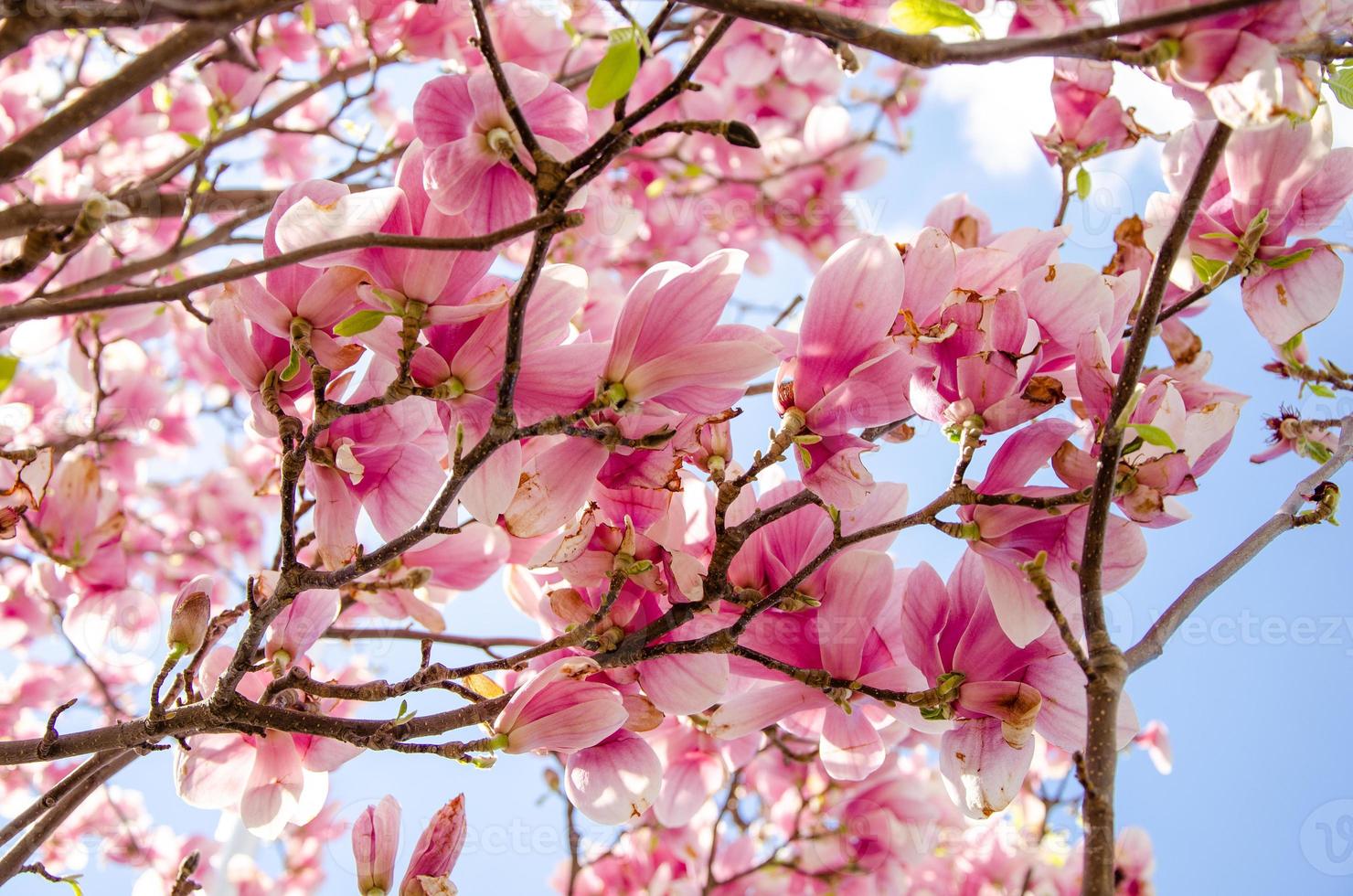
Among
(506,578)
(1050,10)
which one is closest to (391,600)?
(506,578)

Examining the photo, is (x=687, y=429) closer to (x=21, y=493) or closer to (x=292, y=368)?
(x=292, y=368)

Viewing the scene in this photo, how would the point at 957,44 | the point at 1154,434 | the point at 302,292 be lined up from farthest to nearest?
the point at 302,292, the point at 1154,434, the point at 957,44

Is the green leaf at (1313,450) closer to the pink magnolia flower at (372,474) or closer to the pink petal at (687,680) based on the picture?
the pink petal at (687,680)

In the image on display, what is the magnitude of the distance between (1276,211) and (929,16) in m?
0.44

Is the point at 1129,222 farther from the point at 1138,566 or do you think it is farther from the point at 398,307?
the point at 398,307

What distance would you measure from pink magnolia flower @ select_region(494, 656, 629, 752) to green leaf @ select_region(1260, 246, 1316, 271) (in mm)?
781

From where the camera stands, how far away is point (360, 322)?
0.72m

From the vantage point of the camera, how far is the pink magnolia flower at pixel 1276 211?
87cm

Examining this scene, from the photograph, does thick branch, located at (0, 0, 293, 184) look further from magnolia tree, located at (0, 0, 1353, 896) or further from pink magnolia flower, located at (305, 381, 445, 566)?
pink magnolia flower, located at (305, 381, 445, 566)

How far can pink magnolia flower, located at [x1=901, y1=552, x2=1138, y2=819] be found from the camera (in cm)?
84

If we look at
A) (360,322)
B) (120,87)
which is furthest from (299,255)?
(120,87)

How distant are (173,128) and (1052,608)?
2409 mm

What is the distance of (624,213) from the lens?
1967 millimetres

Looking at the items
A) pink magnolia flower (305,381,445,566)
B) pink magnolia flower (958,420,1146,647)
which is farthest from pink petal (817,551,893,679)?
pink magnolia flower (305,381,445,566)
